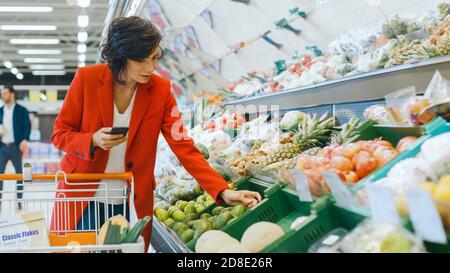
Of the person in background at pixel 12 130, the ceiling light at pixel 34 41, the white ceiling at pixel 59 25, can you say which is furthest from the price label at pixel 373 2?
the ceiling light at pixel 34 41

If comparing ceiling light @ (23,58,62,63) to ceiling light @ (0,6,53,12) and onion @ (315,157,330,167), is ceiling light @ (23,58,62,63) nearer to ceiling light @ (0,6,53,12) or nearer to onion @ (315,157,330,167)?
ceiling light @ (0,6,53,12)

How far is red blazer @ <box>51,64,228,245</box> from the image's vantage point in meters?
2.12

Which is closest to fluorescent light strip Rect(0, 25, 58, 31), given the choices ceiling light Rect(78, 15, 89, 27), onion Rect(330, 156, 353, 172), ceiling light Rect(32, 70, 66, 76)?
ceiling light Rect(78, 15, 89, 27)

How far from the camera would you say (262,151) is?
258 cm

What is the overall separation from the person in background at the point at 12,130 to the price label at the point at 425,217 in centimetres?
556

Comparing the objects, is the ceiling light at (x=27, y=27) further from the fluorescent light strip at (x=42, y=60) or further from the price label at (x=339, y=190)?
the price label at (x=339, y=190)

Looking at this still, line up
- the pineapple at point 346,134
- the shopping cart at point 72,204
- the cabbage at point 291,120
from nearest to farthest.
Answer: the shopping cart at point 72,204 < the pineapple at point 346,134 < the cabbage at point 291,120

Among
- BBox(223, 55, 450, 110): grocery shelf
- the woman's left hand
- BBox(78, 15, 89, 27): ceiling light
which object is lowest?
the woman's left hand

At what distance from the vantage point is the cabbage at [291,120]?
8.92 feet

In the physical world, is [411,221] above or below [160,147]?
above

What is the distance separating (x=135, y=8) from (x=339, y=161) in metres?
2.88

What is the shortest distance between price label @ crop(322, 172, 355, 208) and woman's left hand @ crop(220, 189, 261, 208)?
0.58 meters
